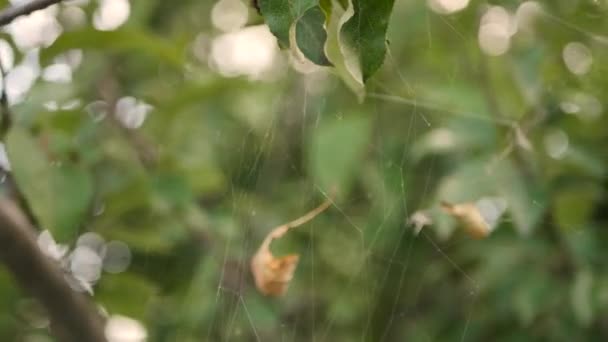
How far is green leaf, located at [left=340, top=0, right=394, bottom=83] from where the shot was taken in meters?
0.43

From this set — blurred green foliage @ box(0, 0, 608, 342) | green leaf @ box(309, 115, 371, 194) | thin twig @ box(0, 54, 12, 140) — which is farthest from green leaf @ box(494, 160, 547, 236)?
thin twig @ box(0, 54, 12, 140)

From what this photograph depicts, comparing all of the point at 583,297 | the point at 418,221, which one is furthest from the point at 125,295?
the point at 583,297

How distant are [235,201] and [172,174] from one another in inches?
3.5

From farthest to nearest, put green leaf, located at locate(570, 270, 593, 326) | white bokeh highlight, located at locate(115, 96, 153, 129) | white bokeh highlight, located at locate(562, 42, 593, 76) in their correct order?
white bokeh highlight, located at locate(115, 96, 153, 129)
white bokeh highlight, located at locate(562, 42, 593, 76)
green leaf, located at locate(570, 270, 593, 326)

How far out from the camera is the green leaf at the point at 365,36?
43 cm

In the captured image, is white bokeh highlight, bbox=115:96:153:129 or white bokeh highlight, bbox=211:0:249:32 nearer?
white bokeh highlight, bbox=115:96:153:129

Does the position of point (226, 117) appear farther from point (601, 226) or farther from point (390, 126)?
point (601, 226)

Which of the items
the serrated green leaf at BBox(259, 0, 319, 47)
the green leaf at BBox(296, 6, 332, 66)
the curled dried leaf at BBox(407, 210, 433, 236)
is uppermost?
the serrated green leaf at BBox(259, 0, 319, 47)

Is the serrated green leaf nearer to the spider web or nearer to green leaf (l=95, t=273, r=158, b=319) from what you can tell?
the spider web

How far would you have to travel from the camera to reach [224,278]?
1.00 meters

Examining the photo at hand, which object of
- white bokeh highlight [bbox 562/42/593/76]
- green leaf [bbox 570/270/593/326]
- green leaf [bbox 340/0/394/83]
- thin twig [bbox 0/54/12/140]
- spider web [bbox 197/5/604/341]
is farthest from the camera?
white bokeh highlight [bbox 562/42/593/76]

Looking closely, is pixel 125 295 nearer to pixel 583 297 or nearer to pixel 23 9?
pixel 583 297

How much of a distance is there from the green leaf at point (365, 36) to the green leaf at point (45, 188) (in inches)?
16.4

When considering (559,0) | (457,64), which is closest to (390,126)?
(457,64)
